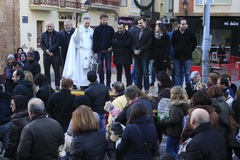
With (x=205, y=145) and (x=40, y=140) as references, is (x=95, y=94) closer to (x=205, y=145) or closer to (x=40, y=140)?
(x=40, y=140)

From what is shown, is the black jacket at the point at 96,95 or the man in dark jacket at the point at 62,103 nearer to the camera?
the man in dark jacket at the point at 62,103

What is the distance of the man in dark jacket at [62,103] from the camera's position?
891cm

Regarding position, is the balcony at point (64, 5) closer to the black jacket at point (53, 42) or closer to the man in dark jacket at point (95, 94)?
the black jacket at point (53, 42)

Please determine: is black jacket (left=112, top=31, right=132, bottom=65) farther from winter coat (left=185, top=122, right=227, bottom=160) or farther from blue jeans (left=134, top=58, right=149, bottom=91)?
winter coat (left=185, top=122, right=227, bottom=160)

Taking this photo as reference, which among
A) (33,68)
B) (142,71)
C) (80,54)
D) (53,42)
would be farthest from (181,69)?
(33,68)

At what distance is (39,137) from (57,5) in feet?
79.7

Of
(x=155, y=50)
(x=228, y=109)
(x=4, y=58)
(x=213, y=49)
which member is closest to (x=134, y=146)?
(x=228, y=109)

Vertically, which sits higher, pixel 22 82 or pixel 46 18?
pixel 46 18

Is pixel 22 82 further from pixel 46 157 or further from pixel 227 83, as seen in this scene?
pixel 227 83

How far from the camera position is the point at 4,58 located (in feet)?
85.7

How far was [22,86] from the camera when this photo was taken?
9.70m

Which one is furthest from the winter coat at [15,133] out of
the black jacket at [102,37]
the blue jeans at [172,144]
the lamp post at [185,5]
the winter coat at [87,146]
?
the lamp post at [185,5]

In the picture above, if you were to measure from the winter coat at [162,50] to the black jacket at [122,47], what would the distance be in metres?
0.71

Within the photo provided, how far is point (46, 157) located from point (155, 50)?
267 inches
